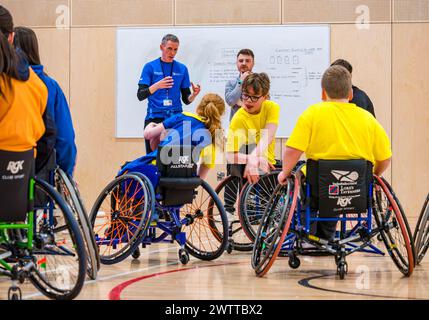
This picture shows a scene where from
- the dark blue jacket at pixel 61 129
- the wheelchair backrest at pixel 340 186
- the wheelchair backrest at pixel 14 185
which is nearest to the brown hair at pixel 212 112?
the wheelchair backrest at pixel 340 186

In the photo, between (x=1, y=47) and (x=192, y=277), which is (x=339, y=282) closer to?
(x=192, y=277)

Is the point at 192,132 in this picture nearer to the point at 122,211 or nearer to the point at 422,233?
the point at 122,211

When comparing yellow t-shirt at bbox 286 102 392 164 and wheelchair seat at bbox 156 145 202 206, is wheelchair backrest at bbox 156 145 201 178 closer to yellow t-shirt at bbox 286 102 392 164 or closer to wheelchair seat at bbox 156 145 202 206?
wheelchair seat at bbox 156 145 202 206

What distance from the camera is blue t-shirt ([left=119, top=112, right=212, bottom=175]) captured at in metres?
4.22

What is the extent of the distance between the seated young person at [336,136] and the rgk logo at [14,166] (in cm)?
136

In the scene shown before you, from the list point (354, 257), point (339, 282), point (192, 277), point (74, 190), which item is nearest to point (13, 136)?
point (74, 190)

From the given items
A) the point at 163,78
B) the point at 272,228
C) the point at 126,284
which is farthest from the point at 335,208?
the point at 163,78

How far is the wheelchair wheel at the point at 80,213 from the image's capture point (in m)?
3.14

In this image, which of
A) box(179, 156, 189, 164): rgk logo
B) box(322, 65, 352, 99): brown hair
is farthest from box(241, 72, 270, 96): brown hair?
box(322, 65, 352, 99): brown hair

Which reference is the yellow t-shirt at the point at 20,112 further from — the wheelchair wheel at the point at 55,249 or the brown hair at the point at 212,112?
the brown hair at the point at 212,112

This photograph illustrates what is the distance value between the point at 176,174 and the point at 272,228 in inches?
25.1

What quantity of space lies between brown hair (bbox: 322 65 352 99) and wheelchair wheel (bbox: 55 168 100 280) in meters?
1.30

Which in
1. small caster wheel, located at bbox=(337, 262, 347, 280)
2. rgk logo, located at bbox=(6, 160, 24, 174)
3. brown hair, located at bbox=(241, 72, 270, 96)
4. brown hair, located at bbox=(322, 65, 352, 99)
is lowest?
small caster wheel, located at bbox=(337, 262, 347, 280)
